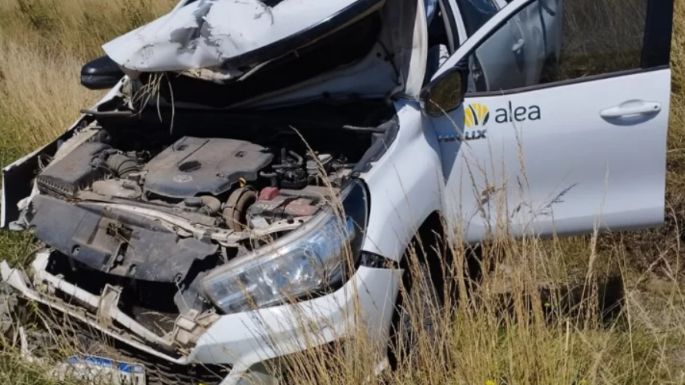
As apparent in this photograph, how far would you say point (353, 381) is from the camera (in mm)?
2900

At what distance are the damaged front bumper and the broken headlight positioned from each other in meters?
0.06

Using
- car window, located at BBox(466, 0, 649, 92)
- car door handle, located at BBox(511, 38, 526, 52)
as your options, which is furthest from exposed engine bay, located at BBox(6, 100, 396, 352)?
car door handle, located at BBox(511, 38, 526, 52)

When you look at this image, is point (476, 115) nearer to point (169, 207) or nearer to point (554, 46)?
point (554, 46)

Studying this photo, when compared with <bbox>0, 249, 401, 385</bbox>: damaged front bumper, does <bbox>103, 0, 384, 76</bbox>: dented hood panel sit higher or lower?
higher

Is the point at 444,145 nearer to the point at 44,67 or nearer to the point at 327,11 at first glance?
the point at 327,11

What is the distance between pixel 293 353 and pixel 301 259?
0.35m

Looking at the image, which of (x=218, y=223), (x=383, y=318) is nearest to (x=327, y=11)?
(x=218, y=223)

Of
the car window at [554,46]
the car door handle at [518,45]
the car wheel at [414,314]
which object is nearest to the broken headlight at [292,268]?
the car wheel at [414,314]

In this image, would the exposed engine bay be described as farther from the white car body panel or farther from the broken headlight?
the white car body panel

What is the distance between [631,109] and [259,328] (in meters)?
1.96

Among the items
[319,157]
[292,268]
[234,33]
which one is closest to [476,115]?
[319,157]

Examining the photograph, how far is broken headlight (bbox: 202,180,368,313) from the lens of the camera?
10.2 ft

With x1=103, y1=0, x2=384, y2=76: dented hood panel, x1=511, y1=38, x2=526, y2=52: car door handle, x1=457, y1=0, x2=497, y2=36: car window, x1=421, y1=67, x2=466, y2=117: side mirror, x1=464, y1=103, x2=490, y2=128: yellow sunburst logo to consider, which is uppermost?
x1=103, y1=0, x2=384, y2=76: dented hood panel

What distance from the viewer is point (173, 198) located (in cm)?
385
